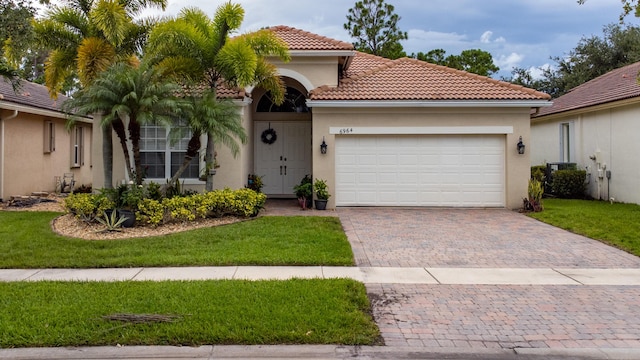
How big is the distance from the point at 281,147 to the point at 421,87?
18.3 feet

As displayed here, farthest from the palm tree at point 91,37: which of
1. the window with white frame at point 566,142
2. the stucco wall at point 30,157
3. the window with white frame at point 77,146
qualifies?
the window with white frame at point 566,142

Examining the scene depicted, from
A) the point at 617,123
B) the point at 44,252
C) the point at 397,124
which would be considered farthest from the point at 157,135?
the point at 617,123

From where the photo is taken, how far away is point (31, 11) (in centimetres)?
881

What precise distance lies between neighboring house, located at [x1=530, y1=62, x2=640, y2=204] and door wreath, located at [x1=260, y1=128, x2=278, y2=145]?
11.7 m

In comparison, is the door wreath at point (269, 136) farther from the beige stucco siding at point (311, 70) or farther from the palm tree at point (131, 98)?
the palm tree at point (131, 98)

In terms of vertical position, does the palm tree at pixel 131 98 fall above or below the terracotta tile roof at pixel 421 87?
below

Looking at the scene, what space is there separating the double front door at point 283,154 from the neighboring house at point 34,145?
6970 millimetres

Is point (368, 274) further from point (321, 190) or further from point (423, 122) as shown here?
point (423, 122)

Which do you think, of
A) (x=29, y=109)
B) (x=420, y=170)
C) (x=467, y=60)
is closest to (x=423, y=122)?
(x=420, y=170)

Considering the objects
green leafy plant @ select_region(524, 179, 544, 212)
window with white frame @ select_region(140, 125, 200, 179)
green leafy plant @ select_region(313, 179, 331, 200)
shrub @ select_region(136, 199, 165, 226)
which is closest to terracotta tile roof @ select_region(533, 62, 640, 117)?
green leafy plant @ select_region(524, 179, 544, 212)

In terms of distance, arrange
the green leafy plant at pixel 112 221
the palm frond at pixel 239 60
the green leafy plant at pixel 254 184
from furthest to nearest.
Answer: the green leafy plant at pixel 254 184
the palm frond at pixel 239 60
the green leafy plant at pixel 112 221

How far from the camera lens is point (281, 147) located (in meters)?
16.6

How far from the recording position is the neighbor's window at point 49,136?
17.0 metres

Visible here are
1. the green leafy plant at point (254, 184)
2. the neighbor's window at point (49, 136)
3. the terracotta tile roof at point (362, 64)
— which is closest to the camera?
the green leafy plant at point (254, 184)
